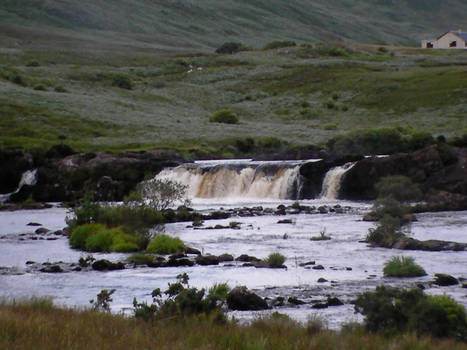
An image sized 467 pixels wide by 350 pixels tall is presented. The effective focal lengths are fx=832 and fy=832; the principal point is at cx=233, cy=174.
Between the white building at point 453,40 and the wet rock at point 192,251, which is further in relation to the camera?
the white building at point 453,40

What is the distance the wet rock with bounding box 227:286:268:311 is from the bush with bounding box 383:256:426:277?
6.07m

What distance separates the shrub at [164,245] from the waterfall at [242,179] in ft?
83.5

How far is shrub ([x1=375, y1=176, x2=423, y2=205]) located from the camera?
49938mm

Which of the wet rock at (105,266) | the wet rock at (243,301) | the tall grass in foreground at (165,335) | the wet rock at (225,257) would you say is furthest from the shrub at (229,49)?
the tall grass in foreground at (165,335)

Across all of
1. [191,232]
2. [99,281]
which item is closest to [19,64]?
[191,232]

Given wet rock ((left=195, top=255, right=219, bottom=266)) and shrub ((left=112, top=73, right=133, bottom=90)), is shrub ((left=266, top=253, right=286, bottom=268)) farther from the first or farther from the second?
shrub ((left=112, top=73, right=133, bottom=90))

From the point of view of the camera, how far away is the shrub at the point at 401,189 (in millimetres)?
49938

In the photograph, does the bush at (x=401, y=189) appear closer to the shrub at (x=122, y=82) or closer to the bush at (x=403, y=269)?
the bush at (x=403, y=269)

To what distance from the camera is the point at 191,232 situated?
38.6 metres

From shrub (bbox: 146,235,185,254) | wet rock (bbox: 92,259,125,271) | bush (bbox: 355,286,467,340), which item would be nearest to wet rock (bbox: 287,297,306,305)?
bush (bbox: 355,286,467,340)

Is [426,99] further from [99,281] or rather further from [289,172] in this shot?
[99,281]

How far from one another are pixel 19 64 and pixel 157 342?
132 metres

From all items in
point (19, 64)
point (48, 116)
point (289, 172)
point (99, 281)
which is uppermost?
point (19, 64)

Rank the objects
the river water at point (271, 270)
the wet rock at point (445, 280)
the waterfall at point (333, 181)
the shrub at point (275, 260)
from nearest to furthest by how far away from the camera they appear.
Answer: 1. the river water at point (271, 270)
2. the wet rock at point (445, 280)
3. the shrub at point (275, 260)
4. the waterfall at point (333, 181)
